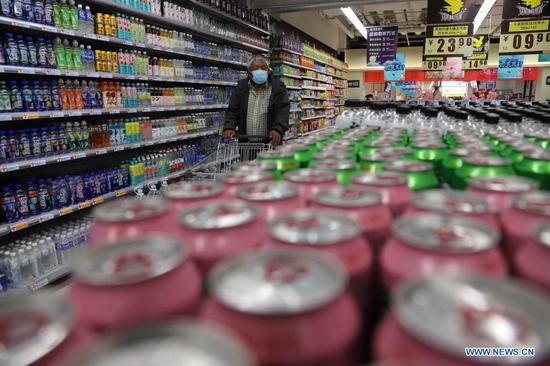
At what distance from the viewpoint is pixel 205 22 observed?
5570mm

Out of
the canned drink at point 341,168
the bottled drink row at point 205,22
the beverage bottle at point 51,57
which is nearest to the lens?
the canned drink at point 341,168

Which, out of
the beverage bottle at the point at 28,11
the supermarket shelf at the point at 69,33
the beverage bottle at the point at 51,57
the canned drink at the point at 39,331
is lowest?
the canned drink at the point at 39,331

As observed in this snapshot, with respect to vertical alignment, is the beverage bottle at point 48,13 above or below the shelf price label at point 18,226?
above

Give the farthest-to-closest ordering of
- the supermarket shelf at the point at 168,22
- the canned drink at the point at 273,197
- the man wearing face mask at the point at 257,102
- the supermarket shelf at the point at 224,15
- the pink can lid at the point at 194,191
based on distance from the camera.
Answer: the supermarket shelf at the point at 224,15 < the man wearing face mask at the point at 257,102 < the supermarket shelf at the point at 168,22 < the pink can lid at the point at 194,191 < the canned drink at the point at 273,197

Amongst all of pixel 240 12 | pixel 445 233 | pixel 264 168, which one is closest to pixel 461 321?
pixel 445 233

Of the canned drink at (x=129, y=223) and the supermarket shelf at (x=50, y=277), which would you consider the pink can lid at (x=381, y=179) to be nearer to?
the canned drink at (x=129, y=223)

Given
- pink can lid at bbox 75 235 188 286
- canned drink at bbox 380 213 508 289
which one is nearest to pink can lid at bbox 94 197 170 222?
pink can lid at bbox 75 235 188 286

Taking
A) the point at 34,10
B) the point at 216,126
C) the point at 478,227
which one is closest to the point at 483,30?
the point at 216,126

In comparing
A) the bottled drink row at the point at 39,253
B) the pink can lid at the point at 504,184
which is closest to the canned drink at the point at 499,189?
the pink can lid at the point at 504,184

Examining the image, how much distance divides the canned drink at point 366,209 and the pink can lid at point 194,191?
30 cm

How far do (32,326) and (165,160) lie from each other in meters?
4.51

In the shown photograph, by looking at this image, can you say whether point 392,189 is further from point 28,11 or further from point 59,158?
point 28,11

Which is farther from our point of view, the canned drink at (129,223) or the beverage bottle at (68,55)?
the beverage bottle at (68,55)

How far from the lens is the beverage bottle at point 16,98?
303 cm
